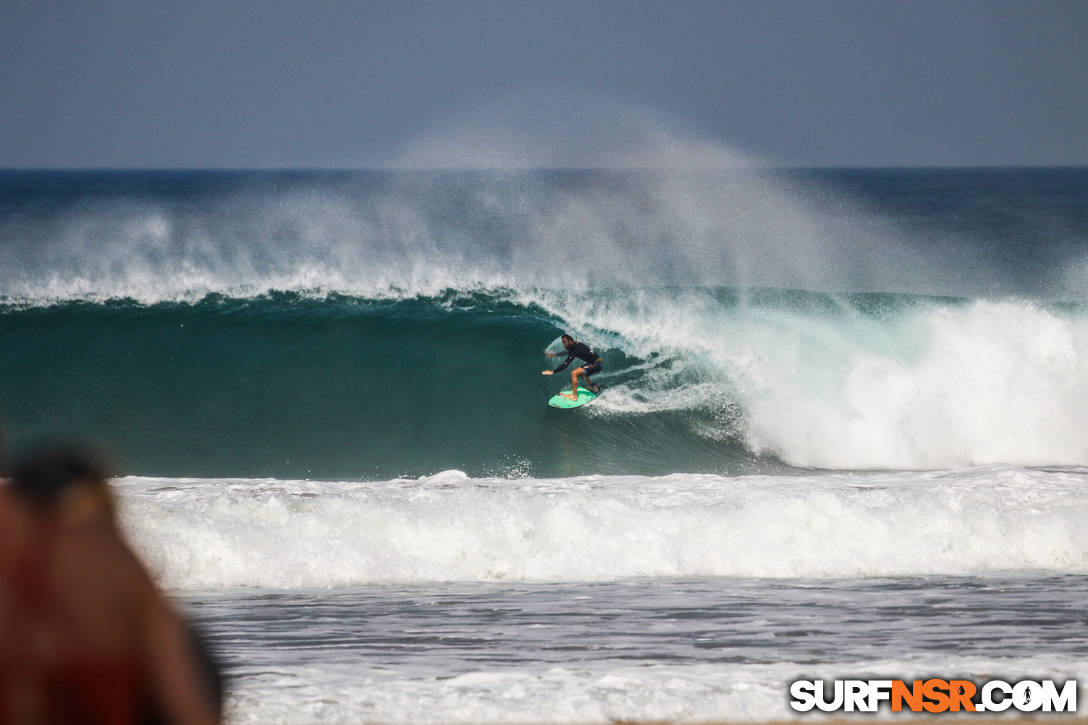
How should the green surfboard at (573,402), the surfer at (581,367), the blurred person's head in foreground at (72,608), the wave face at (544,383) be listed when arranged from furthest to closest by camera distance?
1. the green surfboard at (573,402)
2. the surfer at (581,367)
3. the wave face at (544,383)
4. the blurred person's head in foreground at (72,608)

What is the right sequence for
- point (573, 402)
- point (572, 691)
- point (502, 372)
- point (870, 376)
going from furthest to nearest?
1. point (502, 372)
2. point (870, 376)
3. point (573, 402)
4. point (572, 691)

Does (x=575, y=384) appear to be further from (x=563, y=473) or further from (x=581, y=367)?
(x=563, y=473)

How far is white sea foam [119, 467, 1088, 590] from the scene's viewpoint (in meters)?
7.95

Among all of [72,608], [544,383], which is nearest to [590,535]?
[544,383]

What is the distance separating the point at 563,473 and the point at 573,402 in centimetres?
165

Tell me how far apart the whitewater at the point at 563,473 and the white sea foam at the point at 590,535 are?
0.09 feet

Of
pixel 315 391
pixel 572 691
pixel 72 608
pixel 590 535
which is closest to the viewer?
pixel 72 608

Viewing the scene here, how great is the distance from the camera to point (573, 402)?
13.8m

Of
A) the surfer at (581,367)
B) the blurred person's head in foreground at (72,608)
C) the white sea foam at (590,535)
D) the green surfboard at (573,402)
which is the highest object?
the surfer at (581,367)

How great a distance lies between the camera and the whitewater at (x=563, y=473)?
18.2 feet

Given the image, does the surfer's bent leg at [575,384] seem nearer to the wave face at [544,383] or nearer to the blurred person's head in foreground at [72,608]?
the wave face at [544,383]

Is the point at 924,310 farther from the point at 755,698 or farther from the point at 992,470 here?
the point at 755,698

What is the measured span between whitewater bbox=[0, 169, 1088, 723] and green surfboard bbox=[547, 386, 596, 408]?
0.61 feet

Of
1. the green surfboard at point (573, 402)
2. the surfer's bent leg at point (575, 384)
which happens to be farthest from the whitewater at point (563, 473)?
the surfer's bent leg at point (575, 384)
